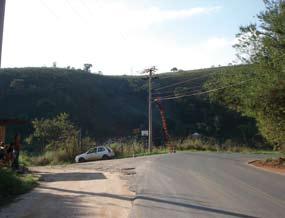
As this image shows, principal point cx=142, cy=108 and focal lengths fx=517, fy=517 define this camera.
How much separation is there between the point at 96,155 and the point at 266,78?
21811 millimetres

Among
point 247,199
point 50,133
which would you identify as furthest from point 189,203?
point 50,133

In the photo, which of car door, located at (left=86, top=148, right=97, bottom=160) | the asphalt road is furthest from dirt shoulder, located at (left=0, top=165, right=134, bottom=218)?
car door, located at (left=86, top=148, right=97, bottom=160)

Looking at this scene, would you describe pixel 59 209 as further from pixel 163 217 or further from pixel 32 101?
pixel 32 101

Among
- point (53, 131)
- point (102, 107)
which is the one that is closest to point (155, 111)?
point (102, 107)

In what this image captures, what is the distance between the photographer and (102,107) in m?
85.7

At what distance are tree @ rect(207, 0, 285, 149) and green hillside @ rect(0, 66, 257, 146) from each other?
4017 centimetres

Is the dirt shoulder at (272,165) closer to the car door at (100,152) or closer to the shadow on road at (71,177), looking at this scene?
the shadow on road at (71,177)

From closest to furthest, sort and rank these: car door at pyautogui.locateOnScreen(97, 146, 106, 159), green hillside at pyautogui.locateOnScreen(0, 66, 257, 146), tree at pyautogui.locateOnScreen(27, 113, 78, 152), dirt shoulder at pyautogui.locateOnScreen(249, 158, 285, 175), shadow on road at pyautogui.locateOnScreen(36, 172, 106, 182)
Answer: shadow on road at pyautogui.locateOnScreen(36, 172, 106, 182) → dirt shoulder at pyautogui.locateOnScreen(249, 158, 285, 175) → car door at pyautogui.locateOnScreen(97, 146, 106, 159) → tree at pyautogui.locateOnScreen(27, 113, 78, 152) → green hillside at pyautogui.locateOnScreen(0, 66, 257, 146)

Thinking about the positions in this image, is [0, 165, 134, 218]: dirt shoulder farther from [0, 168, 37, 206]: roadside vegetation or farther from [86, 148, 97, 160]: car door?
[86, 148, 97, 160]: car door

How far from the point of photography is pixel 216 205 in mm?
12922

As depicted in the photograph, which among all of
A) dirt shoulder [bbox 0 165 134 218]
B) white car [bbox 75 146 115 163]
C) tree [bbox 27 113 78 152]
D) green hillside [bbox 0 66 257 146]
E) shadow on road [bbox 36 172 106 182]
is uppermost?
green hillside [bbox 0 66 257 146]

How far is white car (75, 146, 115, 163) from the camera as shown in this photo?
46.6 meters

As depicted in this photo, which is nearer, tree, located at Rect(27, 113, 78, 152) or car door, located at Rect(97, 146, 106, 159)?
car door, located at Rect(97, 146, 106, 159)

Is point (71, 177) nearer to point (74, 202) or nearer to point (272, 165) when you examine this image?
point (74, 202)
